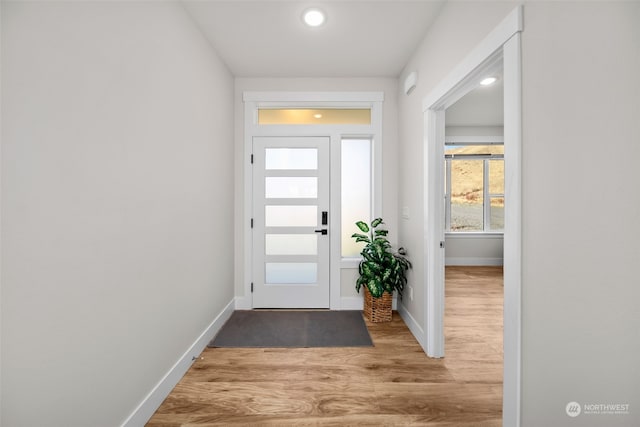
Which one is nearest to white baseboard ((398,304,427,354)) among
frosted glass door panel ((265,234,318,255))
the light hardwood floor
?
the light hardwood floor

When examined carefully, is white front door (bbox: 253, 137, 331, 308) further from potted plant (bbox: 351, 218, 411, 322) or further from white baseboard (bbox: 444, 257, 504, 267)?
white baseboard (bbox: 444, 257, 504, 267)

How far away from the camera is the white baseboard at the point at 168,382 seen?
155cm

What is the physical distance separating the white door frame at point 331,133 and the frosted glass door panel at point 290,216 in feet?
0.67

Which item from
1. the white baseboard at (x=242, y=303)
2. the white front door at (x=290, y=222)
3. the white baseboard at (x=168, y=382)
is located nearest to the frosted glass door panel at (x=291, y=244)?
the white front door at (x=290, y=222)

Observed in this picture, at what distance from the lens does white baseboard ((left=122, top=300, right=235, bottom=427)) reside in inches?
61.1

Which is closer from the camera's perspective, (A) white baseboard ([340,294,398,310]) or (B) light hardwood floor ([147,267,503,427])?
(B) light hardwood floor ([147,267,503,427])

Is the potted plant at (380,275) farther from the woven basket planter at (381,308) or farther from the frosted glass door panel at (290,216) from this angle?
the frosted glass door panel at (290,216)

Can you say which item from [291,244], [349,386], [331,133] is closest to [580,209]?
[349,386]

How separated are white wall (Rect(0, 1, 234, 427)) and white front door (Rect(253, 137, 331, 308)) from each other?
1.20 meters

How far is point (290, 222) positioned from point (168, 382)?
6.23ft

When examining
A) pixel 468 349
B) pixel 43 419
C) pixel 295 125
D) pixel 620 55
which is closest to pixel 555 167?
pixel 620 55

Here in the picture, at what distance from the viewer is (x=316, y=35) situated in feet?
8.00

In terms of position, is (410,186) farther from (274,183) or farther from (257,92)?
(257,92)

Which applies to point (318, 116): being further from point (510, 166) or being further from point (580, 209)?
point (580, 209)
